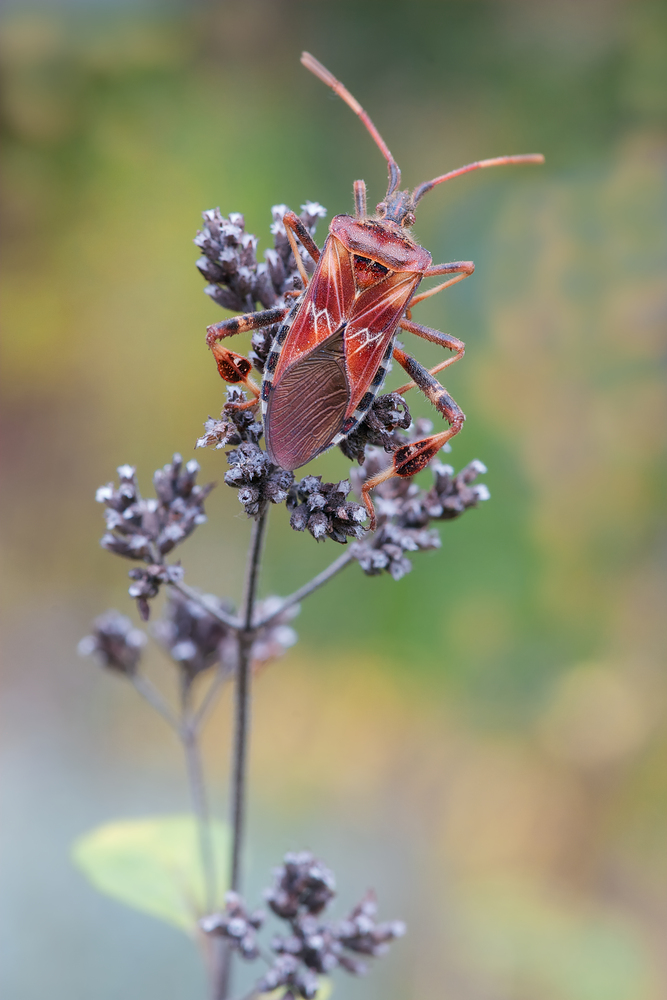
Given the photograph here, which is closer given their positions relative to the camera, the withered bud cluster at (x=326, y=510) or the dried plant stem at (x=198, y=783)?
the withered bud cluster at (x=326, y=510)

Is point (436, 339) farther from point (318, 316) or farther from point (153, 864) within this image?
point (153, 864)

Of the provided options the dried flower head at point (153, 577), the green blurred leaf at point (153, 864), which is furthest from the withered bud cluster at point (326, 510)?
the green blurred leaf at point (153, 864)

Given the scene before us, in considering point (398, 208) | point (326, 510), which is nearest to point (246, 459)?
point (326, 510)

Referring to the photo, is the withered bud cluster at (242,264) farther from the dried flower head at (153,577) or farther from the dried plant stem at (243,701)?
the dried flower head at (153,577)

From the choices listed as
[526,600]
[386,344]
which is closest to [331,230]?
[386,344]

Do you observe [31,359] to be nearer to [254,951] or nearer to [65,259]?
[65,259]

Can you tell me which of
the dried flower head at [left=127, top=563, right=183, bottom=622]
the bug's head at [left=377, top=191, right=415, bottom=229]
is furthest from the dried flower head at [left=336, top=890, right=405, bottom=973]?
the bug's head at [left=377, top=191, right=415, bottom=229]
